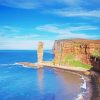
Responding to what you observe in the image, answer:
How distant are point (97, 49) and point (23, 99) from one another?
66.1m

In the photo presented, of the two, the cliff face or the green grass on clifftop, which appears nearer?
the green grass on clifftop

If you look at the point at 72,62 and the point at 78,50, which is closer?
the point at 72,62

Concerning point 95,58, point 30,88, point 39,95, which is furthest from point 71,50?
point 39,95

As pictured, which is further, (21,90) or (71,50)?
(71,50)

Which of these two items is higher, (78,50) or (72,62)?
(78,50)

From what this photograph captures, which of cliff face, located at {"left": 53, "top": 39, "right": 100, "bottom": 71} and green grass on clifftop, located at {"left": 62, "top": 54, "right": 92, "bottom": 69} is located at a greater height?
cliff face, located at {"left": 53, "top": 39, "right": 100, "bottom": 71}

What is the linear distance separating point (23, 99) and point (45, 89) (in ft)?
42.2

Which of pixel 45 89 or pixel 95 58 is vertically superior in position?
pixel 95 58

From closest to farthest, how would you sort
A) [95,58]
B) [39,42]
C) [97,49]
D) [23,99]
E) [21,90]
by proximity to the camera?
1. [23,99]
2. [21,90]
3. [95,58]
4. [97,49]
5. [39,42]

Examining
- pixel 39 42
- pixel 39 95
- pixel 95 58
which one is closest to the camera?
pixel 39 95

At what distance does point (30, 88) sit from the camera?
71500 mm

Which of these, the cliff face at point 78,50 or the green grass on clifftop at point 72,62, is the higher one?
the cliff face at point 78,50

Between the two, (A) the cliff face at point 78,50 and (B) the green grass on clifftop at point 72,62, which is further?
(A) the cliff face at point 78,50

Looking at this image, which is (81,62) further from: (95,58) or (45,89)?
(45,89)
